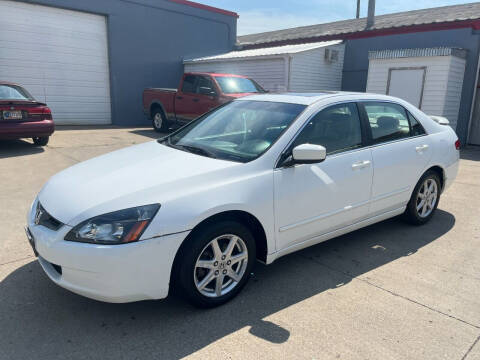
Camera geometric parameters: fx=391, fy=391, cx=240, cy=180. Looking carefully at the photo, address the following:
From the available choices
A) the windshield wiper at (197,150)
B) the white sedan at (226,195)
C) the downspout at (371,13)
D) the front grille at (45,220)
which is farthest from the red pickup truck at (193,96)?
the front grille at (45,220)

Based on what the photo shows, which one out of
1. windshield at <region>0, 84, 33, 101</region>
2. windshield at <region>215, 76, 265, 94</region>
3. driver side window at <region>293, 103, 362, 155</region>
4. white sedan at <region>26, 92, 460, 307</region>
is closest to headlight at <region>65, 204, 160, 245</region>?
white sedan at <region>26, 92, 460, 307</region>

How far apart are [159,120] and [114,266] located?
1072 centimetres

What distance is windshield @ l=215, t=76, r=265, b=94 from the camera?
34.6ft

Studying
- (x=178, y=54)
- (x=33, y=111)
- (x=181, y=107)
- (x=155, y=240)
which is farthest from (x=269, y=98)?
(x=178, y=54)

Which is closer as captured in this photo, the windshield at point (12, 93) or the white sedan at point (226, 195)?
the white sedan at point (226, 195)

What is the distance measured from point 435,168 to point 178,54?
13.3 m

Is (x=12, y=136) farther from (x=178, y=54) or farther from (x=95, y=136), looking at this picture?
(x=178, y=54)

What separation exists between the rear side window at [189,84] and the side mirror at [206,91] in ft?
1.17

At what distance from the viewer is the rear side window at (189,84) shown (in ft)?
36.9

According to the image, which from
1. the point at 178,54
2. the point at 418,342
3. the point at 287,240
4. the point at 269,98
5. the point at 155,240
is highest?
the point at 178,54

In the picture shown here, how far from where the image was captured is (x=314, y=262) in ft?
12.3

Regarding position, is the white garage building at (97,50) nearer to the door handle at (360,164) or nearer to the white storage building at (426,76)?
the white storage building at (426,76)

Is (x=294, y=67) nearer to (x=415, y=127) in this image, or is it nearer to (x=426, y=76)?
(x=426, y=76)

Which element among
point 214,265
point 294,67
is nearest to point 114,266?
point 214,265
